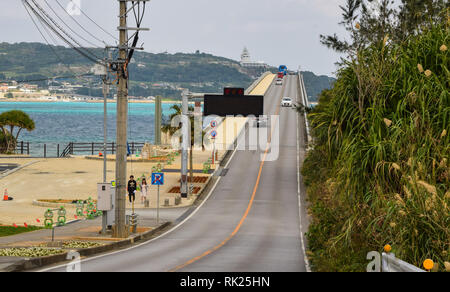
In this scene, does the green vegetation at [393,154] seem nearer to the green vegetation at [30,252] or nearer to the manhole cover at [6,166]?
the green vegetation at [30,252]

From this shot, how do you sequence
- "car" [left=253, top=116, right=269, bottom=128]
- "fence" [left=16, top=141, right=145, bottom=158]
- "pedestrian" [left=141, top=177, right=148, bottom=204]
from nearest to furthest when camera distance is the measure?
"pedestrian" [left=141, top=177, right=148, bottom=204], "fence" [left=16, top=141, right=145, bottom=158], "car" [left=253, top=116, right=269, bottom=128]

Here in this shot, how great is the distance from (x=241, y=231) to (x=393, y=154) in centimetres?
1825

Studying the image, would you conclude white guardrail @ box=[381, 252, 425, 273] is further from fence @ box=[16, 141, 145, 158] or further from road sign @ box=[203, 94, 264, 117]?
fence @ box=[16, 141, 145, 158]

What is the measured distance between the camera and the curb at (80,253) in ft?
65.6

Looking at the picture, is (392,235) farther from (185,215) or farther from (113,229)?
(185,215)

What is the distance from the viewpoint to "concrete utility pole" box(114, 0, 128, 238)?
93.6ft

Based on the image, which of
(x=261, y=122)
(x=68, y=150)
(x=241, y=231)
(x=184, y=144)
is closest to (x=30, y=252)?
(x=241, y=231)

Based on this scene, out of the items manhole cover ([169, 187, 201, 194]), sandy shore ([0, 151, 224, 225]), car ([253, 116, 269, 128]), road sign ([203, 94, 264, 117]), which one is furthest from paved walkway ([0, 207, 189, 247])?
car ([253, 116, 269, 128])

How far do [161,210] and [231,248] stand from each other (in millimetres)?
15852

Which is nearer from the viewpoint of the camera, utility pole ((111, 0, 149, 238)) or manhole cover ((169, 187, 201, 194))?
utility pole ((111, 0, 149, 238))

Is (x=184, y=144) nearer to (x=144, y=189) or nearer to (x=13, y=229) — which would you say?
(x=144, y=189)

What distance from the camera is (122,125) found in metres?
28.5

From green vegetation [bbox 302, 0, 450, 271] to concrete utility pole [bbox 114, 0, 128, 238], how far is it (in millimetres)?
10283

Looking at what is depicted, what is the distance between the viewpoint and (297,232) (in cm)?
3475
